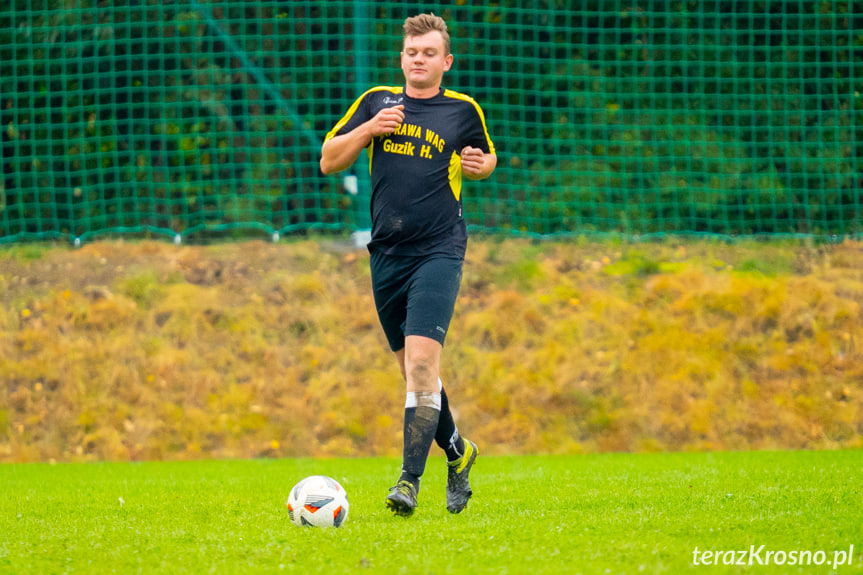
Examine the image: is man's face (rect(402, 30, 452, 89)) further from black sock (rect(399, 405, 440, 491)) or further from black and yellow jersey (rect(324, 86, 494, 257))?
black sock (rect(399, 405, 440, 491))

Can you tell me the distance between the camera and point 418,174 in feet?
14.1

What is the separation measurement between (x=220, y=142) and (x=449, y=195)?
5412 millimetres

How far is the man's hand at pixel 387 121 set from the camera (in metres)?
4.20

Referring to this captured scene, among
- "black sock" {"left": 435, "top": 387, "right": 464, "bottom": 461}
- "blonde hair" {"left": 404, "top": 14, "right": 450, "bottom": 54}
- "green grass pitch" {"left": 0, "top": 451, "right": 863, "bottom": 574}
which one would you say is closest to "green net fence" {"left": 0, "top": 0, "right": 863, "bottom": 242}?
"green grass pitch" {"left": 0, "top": 451, "right": 863, "bottom": 574}

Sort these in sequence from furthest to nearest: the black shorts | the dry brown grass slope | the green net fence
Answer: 1. the green net fence
2. the dry brown grass slope
3. the black shorts

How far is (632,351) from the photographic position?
808cm

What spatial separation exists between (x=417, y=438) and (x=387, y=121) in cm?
137

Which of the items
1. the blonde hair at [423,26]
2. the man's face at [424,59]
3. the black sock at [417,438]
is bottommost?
the black sock at [417,438]

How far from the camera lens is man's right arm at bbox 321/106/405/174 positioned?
4.21 metres

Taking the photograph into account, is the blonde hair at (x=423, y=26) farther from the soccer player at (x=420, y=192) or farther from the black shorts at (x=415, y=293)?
the black shorts at (x=415, y=293)

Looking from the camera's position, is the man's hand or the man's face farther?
the man's face

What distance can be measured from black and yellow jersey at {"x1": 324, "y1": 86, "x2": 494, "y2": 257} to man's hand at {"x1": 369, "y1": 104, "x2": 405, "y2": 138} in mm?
127

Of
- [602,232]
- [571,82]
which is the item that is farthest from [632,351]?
[571,82]

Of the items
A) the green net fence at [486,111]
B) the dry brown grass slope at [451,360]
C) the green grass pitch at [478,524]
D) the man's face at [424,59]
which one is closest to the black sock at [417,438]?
the green grass pitch at [478,524]
